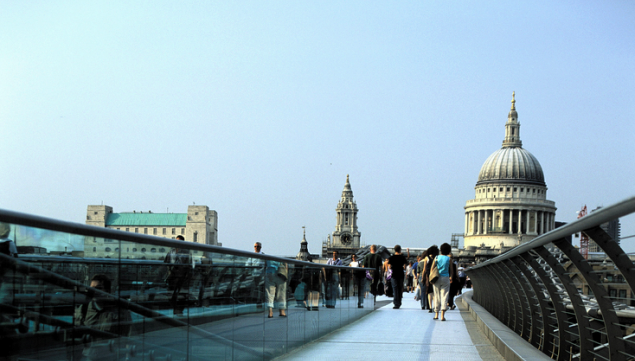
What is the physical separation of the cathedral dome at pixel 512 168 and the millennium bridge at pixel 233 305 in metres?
150

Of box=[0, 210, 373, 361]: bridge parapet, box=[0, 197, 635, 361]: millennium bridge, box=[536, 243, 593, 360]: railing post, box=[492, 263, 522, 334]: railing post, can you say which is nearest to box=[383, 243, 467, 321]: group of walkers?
box=[492, 263, 522, 334]: railing post

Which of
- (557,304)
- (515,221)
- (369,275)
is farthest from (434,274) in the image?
(515,221)

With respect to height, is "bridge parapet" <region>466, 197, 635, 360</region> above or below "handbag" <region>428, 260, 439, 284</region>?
above

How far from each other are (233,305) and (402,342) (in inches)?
158

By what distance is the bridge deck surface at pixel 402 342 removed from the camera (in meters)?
8.36

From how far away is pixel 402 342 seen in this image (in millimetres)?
9766

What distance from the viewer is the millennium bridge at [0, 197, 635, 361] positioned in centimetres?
→ 341

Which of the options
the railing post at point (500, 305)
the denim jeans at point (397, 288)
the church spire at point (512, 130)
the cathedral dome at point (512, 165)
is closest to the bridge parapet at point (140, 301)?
the railing post at point (500, 305)

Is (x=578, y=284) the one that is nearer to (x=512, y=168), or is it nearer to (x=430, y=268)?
(x=430, y=268)

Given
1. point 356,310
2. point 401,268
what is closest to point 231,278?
point 356,310

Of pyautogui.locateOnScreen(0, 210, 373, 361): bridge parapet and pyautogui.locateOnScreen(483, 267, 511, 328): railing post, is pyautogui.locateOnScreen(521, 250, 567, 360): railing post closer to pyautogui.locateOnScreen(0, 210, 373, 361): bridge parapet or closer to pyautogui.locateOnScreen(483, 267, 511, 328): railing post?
pyautogui.locateOnScreen(0, 210, 373, 361): bridge parapet

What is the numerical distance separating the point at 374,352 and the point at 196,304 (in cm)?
373

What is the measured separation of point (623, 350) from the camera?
5.25m

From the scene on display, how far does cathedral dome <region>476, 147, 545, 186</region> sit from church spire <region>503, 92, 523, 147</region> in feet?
9.12
